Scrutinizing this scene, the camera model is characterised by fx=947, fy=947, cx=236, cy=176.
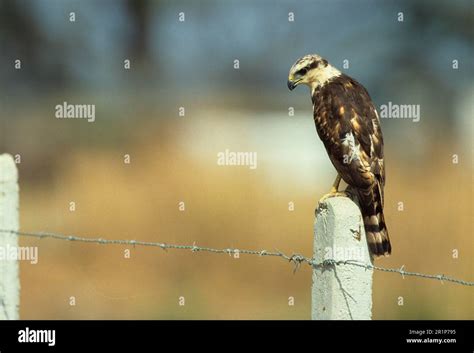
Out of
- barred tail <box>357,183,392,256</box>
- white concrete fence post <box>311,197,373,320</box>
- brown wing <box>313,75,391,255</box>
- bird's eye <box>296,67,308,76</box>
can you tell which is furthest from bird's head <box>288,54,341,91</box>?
white concrete fence post <box>311,197,373,320</box>

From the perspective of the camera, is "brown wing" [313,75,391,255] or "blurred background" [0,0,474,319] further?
"blurred background" [0,0,474,319]

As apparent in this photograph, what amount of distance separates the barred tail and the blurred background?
141 inches

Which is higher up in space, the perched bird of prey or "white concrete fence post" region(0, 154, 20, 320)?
the perched bird of prey

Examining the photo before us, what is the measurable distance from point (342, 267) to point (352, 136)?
1.82m

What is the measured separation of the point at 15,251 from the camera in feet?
11.0

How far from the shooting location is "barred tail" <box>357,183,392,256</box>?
4.03 m

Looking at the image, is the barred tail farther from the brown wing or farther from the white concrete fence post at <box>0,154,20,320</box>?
the white concrete fence post at <box>0,154,20,320</box>

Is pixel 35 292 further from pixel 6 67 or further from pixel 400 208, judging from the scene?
pixel 6 67

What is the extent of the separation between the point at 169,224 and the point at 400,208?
217 centimetres

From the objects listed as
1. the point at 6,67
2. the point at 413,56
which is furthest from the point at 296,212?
the point at 6,67

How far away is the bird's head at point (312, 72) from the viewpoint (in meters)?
5.80

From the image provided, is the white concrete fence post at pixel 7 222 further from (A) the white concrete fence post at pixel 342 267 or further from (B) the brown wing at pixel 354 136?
(B) the brown wing at pixel 354 136

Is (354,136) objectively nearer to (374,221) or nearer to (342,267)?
(374,221)

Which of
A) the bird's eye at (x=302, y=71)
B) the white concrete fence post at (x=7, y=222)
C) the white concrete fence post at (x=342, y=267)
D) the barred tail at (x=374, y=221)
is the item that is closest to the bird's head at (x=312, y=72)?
the bird's eye at (x=302, y=71)
